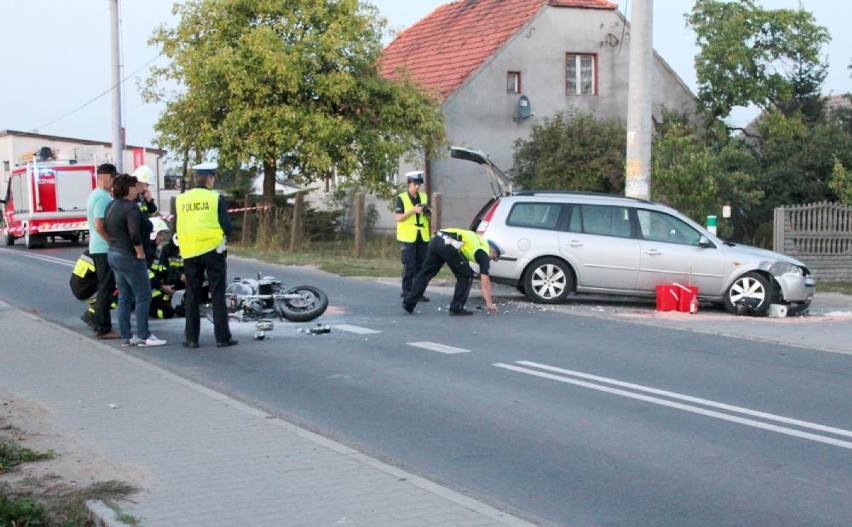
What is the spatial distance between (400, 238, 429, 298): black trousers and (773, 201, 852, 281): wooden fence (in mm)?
8193

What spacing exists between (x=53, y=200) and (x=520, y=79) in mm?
14798

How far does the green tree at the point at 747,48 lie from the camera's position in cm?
3209

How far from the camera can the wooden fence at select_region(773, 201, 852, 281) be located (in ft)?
67.0

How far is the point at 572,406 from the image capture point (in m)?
8.71

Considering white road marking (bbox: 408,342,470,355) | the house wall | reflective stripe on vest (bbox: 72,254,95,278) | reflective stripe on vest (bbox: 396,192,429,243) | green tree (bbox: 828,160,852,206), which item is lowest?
white road marking (bbox: 408,342,470,355)

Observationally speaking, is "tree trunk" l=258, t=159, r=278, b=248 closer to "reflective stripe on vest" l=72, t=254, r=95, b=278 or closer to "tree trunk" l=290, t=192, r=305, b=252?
"tree trunk" l=290, t=192, r=305, b=252

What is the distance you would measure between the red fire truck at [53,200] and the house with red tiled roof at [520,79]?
991 centimetres

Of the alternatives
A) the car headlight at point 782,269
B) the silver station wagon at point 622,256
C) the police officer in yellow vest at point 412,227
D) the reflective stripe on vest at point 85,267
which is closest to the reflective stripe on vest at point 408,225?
the police officer in yellow vest at point 412,227

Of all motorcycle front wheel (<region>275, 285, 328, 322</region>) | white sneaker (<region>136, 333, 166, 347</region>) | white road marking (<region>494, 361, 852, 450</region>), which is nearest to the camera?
white road marking (<region>494, 361, 852, 450</region>)

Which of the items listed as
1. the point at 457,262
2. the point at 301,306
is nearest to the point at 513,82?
the point at 457,262

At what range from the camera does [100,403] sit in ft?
28.1

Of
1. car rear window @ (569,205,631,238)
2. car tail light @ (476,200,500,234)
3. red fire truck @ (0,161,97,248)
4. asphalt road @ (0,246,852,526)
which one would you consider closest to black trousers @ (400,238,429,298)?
asphalt road @ (0,246,852,526)

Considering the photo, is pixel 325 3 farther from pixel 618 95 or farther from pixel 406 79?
pixel 618 95

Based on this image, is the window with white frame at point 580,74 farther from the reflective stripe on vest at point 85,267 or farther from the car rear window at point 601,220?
the reflective stripe on vest at point 85,267
